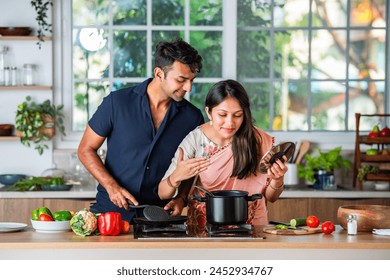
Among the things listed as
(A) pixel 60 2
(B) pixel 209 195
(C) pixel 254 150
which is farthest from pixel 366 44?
(B) pixel 209 195

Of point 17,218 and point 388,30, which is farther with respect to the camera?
point 388,30

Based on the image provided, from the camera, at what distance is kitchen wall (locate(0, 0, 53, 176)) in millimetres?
6652

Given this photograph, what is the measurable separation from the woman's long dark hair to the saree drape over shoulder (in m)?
0.04

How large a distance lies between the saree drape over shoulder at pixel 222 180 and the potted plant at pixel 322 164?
217 centimetres

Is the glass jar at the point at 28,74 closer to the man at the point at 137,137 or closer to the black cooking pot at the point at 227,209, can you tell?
the man at the point at 137,137

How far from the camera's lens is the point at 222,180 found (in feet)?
13.9

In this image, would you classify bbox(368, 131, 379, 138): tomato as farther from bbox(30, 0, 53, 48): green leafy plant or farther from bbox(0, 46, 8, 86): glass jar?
bbox(0, 46, 8, 86): glass jar

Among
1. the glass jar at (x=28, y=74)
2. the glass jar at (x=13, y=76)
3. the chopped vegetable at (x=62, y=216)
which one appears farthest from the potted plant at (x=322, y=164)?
the chopped vegetable at (x=62, y=216)

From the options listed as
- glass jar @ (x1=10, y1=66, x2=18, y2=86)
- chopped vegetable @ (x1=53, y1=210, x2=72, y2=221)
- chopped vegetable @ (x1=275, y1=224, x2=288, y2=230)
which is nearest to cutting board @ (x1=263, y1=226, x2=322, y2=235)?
chopped vegetable @ (x1=275, y1=224, x2=288, y2=230)

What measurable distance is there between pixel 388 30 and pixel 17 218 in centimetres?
324

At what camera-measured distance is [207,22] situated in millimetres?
6828

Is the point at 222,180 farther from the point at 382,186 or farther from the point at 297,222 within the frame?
the point at 382,186

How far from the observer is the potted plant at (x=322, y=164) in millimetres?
6410
